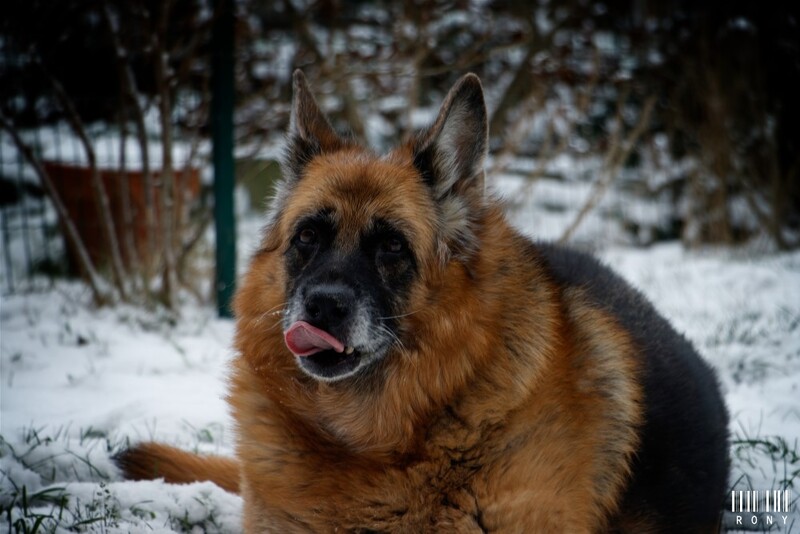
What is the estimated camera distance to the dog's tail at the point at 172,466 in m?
3.19

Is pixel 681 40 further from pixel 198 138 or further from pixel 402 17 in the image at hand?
pixel 198 138

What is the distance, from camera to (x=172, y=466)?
3207 mm

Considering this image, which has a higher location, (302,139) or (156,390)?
(302,139)

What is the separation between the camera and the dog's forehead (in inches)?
112

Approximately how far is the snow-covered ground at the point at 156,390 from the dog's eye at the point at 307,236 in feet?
2.64

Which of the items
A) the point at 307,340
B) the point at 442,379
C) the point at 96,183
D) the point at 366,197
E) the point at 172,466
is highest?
the point at 366,197

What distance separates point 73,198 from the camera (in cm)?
746

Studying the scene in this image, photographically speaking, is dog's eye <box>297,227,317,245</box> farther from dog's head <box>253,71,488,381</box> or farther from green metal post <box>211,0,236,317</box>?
green metal post <box>211,0,236,317</box>

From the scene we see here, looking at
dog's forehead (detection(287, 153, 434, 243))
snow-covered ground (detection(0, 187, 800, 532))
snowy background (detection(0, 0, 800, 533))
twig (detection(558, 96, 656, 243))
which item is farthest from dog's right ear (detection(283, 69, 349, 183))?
twig (detection(558, 96, 656, 243))

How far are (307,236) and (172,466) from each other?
1.27 m

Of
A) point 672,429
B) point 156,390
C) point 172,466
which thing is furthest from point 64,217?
point 672,429

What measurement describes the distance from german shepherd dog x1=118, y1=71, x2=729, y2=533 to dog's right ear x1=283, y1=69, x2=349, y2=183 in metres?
0.08

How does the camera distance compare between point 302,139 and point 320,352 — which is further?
point 302,139

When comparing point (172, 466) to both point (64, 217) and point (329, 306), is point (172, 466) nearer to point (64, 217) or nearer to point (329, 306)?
point (329, 306)
